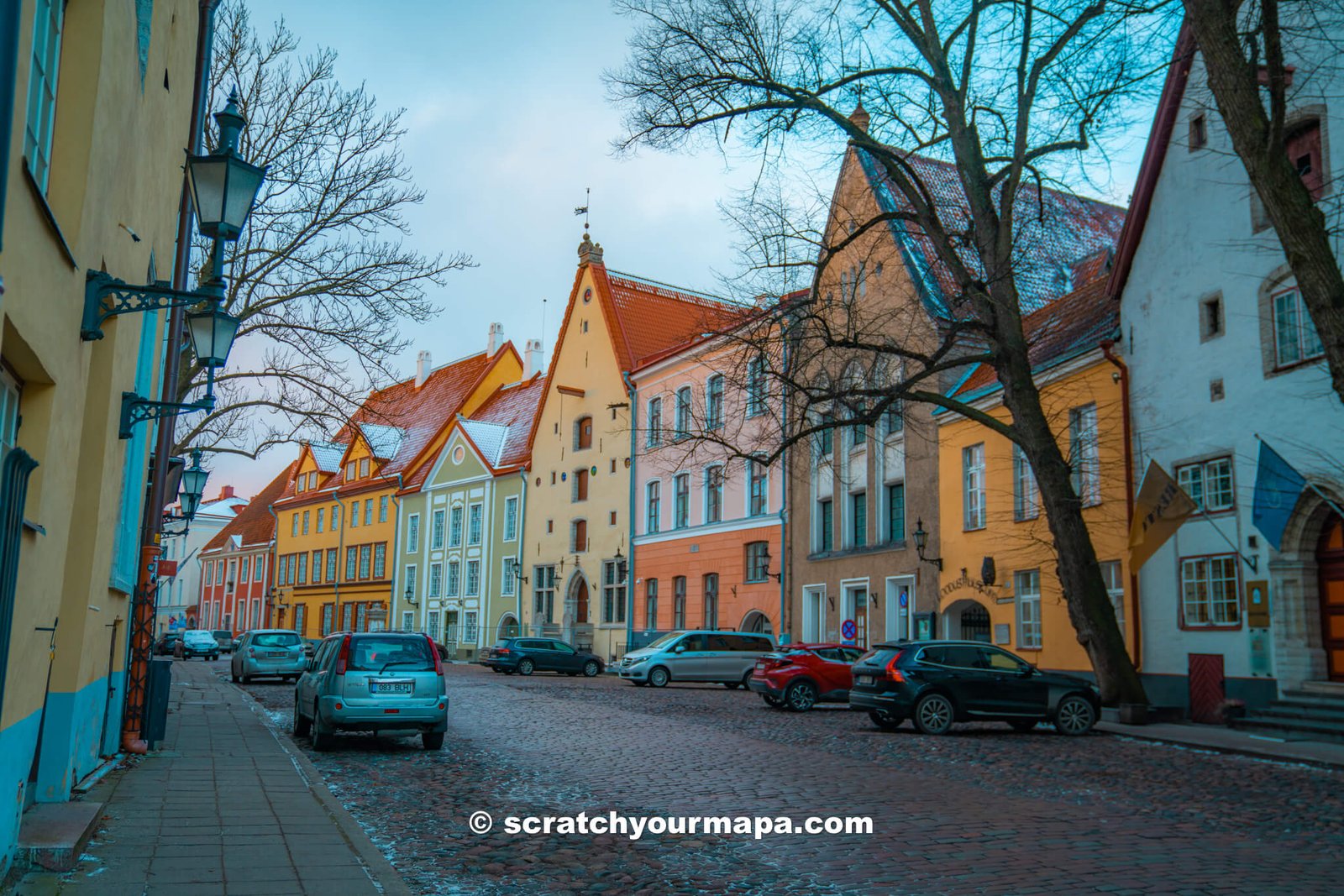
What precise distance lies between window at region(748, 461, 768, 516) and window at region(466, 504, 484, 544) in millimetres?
20971

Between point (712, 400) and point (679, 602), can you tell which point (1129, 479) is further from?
point (679, 602)

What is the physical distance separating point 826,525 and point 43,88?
3133cm

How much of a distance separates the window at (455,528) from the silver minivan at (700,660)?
2875 centimetres

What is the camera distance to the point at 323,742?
15820 millimetres

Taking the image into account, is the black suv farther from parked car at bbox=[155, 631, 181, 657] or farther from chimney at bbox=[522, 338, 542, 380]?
chimney at bbox=[522, 338, 542, 380]

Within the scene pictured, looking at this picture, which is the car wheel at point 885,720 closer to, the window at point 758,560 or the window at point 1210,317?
the window at point 1210,317

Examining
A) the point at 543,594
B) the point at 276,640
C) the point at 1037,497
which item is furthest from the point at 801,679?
the point at 543,594

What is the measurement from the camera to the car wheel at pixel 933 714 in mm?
18875

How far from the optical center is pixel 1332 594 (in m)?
19.3

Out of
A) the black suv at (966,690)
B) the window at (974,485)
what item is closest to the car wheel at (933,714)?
the black suv at (966,690)

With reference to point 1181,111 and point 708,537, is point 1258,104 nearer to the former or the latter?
point 1181,111

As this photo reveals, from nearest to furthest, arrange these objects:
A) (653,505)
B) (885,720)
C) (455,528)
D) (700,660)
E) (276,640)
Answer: (885,720)
(700,660)
(276,640)
(653,505)
(455,528)

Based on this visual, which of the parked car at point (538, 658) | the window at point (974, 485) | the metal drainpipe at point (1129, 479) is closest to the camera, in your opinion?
the metal drainpipe at point (1129, 479)

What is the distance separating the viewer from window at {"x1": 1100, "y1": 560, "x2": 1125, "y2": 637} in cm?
2378
